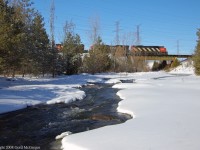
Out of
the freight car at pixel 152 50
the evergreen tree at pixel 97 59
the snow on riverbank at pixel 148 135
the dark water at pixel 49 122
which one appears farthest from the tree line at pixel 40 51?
the freight car at pixel 152 50

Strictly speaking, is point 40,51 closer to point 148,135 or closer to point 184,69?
point 148,135

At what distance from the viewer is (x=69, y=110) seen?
14.2m

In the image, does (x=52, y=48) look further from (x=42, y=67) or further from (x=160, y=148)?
(x=160, y=148)

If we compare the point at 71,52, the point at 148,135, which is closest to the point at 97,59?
the point at 71,52

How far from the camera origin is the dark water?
8.71m

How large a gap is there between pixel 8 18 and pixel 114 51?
45780mm

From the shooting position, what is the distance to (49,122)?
11430 millimetres

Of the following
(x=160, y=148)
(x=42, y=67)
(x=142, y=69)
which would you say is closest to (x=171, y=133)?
(x=160, y=148)

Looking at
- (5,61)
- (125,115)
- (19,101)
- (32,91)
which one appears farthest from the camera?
(5,61)

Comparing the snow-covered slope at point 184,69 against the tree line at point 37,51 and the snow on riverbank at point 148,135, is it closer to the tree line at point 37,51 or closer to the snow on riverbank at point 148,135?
the tree line at point 37,51

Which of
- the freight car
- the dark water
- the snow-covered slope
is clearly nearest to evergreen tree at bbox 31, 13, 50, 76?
the dark water

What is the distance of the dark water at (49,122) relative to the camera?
8708 millimetres

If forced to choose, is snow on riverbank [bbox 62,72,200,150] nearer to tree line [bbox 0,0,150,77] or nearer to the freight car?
tree line [bbox 0,0,150,77]

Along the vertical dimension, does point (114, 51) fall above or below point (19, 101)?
above
